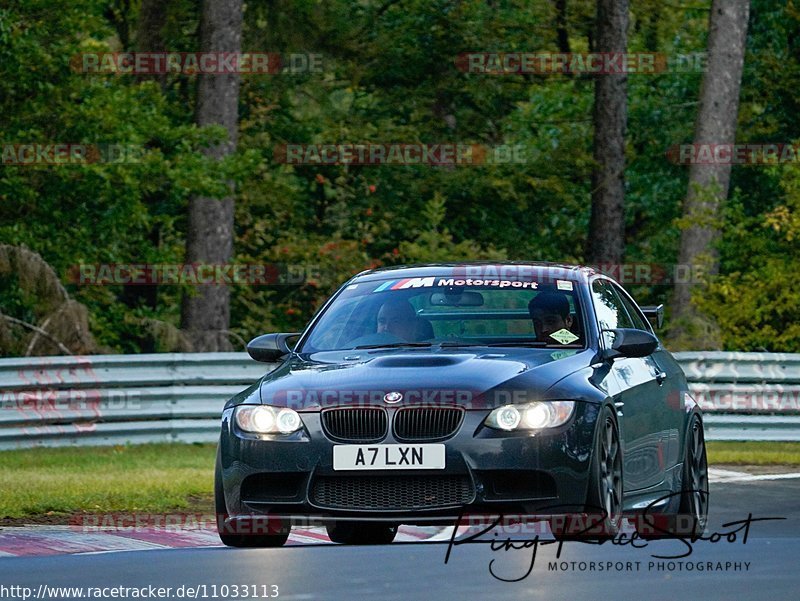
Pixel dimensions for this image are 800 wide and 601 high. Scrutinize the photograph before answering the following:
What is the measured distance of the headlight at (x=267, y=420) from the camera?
9539 millimetres

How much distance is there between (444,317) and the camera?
10945 millimetres

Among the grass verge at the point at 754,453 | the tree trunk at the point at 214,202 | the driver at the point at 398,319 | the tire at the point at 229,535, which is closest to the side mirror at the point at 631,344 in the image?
the driver at the point at 398,319

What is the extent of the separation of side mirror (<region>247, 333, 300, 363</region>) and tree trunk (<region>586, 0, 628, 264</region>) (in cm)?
2352

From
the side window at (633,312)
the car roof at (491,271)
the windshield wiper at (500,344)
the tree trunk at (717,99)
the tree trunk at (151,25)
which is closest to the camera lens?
the windshield wiper at (500,344)

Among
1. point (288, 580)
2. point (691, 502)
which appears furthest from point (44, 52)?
point (288, 580)

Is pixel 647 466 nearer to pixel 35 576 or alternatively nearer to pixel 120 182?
pixel 35 576

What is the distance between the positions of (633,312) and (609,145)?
23058 millimetres

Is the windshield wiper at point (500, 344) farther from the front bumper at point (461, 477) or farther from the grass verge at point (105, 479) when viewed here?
the grass verge at point (105, 479)

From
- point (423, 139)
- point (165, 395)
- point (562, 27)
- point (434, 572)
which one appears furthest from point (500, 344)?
point (562, 27)

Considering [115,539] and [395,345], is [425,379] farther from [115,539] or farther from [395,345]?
[115,539]

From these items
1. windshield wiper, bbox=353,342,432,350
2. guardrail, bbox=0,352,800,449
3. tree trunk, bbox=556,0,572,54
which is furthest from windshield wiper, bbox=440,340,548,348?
tree trunk, bbox=556,0,572,54

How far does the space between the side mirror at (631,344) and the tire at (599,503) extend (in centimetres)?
73

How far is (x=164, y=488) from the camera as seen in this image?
14508mm

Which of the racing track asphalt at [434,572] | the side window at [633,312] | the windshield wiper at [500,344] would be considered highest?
the windshield wiper at [500,344]
